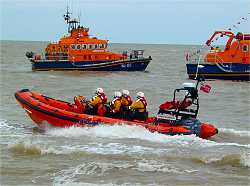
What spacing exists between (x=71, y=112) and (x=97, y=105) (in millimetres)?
614

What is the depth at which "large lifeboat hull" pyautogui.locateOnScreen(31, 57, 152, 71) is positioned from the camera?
31.6 metres

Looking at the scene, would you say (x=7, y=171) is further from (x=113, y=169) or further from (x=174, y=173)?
(x=174, y=173)

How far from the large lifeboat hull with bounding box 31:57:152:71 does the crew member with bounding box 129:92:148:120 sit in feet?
66.0

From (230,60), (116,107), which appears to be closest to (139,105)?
(116,107)

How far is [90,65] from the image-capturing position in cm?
3178

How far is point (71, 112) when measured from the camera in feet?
39.1

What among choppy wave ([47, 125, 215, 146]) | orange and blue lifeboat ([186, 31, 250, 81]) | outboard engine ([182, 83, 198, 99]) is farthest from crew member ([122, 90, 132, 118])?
orange and blue lifeboat ([186, 31, 250, 81])

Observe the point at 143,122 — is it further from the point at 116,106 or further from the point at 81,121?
the point at 81,121

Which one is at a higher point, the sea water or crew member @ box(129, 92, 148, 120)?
crew member @ box(129, 92, 148, 120)

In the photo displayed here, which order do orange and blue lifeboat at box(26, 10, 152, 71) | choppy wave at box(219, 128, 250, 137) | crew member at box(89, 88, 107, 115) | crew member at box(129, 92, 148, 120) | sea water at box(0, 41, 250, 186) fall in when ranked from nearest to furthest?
sea water at box(0, 41, 250, 186) < crew member at box(129, 92, 148, 120) < crew member at box(89, 88, 107, 115) < choppy wave at box(219, 128, 250, 137) < orange and blue lifeboat at box(26, 10, 152, 71)

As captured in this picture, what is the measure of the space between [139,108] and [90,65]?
20423mm

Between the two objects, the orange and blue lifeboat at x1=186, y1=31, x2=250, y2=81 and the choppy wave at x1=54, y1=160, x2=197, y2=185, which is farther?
the orange and blue lifeboat at x1=186, y1=31, x2=250, y2=81

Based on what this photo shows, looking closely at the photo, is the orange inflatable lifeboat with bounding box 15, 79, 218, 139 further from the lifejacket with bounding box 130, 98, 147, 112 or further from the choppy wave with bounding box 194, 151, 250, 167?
the choppy wave with bounding box 194, 151, 250, 167

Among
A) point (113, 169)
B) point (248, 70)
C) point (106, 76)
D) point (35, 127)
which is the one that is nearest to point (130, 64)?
point (106, 76)
